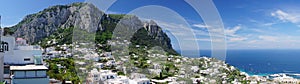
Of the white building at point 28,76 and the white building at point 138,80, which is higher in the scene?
the white building at point 28,76

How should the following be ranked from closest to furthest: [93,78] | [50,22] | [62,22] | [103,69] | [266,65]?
[93,78]
[103,69]
[50,22]
[62,22]
[266,65]

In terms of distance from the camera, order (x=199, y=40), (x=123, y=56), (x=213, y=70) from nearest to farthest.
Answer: (x=199, y=40), (x=123, y=56), (x=213, y=70)

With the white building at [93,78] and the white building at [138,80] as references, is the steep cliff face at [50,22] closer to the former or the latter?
the white building at [138,80]

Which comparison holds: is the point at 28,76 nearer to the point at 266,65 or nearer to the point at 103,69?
the point at 103,69

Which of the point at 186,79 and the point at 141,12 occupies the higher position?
the point at 141,12

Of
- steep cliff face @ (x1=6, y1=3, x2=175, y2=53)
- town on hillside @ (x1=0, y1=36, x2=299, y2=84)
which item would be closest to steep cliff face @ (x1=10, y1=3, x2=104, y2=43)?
steep cliff face @ (x1=6, y1=3, x2=175, y2=53)

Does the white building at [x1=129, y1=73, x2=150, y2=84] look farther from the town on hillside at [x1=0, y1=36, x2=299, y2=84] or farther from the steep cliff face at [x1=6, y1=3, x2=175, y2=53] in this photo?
the steep cliff face at [x1=6, y1=3, x2=175, y2=53]

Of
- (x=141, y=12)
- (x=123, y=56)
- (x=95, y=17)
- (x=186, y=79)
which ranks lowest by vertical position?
(x=186, y=79)

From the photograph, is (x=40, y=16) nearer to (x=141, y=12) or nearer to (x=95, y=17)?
(x=95, y=17)

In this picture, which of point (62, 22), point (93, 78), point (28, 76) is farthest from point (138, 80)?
point (62, 22)

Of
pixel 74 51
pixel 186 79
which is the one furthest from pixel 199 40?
pixel 74 51

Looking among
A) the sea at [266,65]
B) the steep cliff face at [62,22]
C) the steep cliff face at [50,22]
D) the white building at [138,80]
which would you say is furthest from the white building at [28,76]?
the steep cliff face at [50,22]
